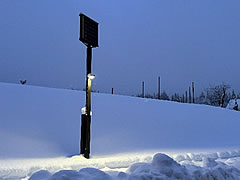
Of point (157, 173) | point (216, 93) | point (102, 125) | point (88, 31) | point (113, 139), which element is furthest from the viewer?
point (216, 93)

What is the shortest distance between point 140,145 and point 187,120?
3.65m

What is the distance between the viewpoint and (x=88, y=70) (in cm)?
499

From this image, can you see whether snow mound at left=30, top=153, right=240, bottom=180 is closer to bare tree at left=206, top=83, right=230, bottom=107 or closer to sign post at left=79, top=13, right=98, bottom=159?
sign post at left=79, top=13, right=98, bottom=159

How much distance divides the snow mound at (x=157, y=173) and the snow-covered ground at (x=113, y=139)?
0.04 ft

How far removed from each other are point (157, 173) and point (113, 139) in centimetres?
335

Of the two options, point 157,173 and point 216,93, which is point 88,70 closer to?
point 157,173

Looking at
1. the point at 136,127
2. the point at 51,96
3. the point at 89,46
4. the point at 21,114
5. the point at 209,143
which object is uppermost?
the point at 89,46

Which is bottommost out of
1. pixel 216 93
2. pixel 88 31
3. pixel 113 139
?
pixel 113 139

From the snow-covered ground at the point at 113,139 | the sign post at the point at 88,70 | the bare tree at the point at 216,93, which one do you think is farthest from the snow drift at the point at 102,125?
the bare tree at the point at 216,93

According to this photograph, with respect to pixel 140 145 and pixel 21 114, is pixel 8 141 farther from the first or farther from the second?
pixel 140 145

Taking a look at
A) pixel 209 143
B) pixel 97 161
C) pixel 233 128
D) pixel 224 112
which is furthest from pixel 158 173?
pixel 224 112

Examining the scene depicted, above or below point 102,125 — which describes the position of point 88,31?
above

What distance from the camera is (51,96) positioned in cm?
784

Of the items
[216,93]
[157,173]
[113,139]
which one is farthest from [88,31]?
[216,93]
